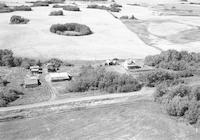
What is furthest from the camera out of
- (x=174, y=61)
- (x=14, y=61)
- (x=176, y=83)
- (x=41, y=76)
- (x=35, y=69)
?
(x=174, y=61)

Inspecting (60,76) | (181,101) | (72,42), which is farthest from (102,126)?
(72,42)

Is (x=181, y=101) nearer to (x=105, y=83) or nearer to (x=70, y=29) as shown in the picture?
(x=105, y=83)

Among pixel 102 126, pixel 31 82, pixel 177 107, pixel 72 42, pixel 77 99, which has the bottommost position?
pixel 102 126

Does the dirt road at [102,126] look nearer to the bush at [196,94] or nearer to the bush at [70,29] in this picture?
the bush at [196,94]

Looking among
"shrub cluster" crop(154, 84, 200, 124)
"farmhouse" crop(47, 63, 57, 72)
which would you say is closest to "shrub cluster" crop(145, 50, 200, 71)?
"shrub cluster" crop(154, 84, 200, 124)

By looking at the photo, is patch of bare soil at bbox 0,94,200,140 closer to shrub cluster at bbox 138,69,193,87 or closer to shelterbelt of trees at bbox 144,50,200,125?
shelterbelt of trees at bbox 144,50,200,125

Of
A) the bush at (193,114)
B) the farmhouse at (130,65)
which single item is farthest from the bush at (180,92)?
the farmhouse at (130,65)

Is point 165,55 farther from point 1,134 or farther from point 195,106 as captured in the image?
point 1,134
